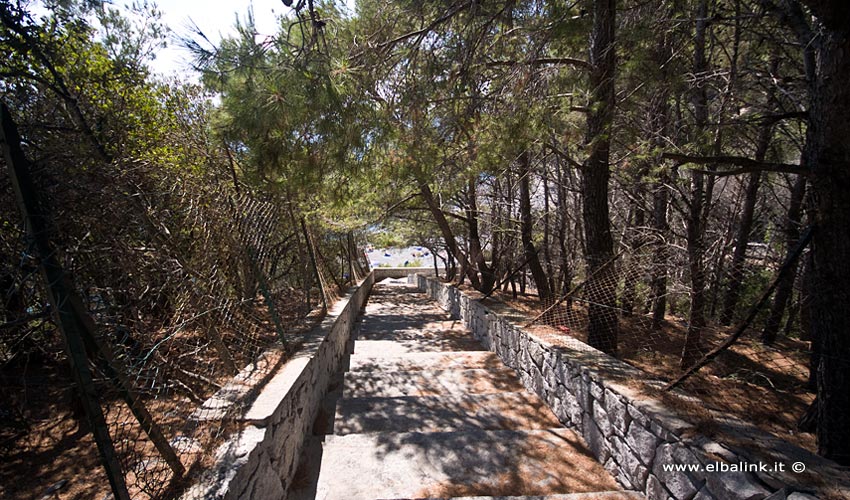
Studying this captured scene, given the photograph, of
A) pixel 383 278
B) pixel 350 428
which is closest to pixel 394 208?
pixel 350 428

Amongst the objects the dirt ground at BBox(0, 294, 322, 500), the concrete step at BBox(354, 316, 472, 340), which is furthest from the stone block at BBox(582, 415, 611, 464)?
the concrete step at BBox(354, 316, 472, 340)

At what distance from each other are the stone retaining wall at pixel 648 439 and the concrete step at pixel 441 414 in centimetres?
25

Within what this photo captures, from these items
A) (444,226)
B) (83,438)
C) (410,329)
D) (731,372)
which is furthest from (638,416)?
(444,226)

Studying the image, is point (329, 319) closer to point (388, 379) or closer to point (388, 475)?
point (388, 379)

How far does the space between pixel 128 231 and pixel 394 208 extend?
6.94m

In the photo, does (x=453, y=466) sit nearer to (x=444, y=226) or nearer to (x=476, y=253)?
(x=476, y=253)

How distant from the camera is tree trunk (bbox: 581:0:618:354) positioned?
382 centimetres

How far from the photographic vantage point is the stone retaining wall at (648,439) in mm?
1608

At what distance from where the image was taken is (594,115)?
13.2 feet

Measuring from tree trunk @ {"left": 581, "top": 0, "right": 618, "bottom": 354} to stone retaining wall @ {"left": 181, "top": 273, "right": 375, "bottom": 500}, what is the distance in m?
2.83

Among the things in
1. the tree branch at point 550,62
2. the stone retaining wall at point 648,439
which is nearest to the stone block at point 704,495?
the stone retaining wall at point 648,439

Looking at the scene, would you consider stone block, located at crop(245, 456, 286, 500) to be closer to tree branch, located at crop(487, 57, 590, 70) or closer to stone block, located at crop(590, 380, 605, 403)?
stone block, located at crop(590, 380, 605, 403)

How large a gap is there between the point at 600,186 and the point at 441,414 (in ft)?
9.53

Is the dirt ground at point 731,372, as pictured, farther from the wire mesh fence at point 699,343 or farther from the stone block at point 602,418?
the stone block at point 602,418
